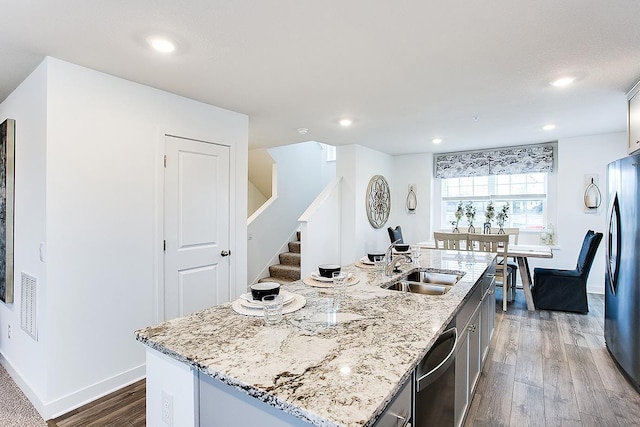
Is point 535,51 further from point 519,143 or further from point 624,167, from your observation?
point 519,143

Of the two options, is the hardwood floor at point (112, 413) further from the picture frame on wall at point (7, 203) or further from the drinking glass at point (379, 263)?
the drinking glass at point (379, 263)

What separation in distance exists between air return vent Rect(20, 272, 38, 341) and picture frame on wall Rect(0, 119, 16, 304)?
255 mm

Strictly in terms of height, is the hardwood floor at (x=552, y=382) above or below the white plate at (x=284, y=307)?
below

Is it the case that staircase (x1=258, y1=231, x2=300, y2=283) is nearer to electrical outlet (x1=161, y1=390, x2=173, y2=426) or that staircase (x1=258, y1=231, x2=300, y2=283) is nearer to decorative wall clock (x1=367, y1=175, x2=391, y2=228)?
decorative wall clock (x1=367, y1=175, x2=391, y2=228)

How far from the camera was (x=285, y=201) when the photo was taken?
5586 mm

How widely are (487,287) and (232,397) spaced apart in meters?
2.34

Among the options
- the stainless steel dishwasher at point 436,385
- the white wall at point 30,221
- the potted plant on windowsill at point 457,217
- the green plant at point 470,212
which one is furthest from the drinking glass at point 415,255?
the green plant at point 470,212

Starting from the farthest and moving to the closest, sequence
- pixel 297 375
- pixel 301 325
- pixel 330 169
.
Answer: pixel 330 169
pixel 301 325
pixel 297 375

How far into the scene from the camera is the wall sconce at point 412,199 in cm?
617

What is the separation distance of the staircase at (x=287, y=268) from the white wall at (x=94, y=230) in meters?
2.45

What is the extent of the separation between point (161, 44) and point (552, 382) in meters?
3.59

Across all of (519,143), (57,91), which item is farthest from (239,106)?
Result: (519,143)

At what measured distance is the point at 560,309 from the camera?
4094mm

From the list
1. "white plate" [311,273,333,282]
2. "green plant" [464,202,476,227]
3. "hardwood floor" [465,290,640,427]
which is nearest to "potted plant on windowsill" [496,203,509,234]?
"green plant" [464,202,476,227]
